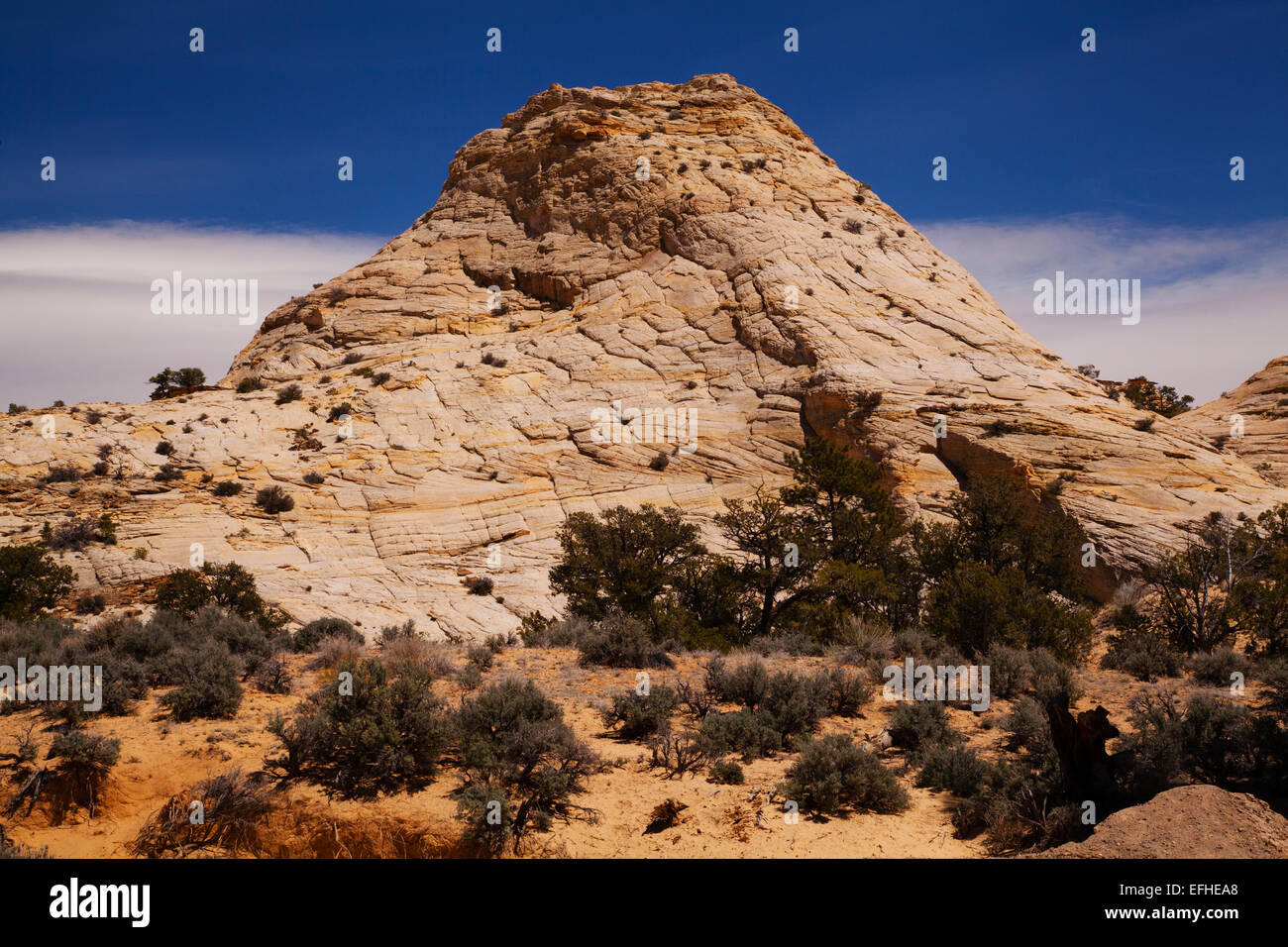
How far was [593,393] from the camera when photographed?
32.8 metres

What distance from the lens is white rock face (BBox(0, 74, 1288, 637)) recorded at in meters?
24.6

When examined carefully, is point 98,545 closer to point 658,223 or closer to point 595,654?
point 595,654

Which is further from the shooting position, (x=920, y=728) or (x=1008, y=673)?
(x=1008, y=673)

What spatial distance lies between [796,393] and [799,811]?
25868mm

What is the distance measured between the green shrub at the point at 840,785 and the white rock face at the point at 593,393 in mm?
15414

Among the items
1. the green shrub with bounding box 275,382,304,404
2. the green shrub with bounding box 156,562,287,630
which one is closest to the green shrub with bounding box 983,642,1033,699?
the green shrub with bounding box 156,562,287,630

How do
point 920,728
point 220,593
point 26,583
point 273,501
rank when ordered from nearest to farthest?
point 920,728 < point 26,583 < point 220,593 < point 273,501

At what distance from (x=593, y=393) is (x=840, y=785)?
26.7m

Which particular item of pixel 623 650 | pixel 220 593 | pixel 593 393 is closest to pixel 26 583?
pixel 220 593

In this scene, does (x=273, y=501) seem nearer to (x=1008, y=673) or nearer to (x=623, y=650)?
(x=623, y=650)

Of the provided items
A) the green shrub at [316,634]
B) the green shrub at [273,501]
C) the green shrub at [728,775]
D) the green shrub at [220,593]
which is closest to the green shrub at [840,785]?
the green shrub at [728,775]

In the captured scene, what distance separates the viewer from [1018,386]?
97.9 feet

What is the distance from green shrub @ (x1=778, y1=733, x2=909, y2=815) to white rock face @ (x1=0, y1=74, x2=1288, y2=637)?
1541 centimetres
